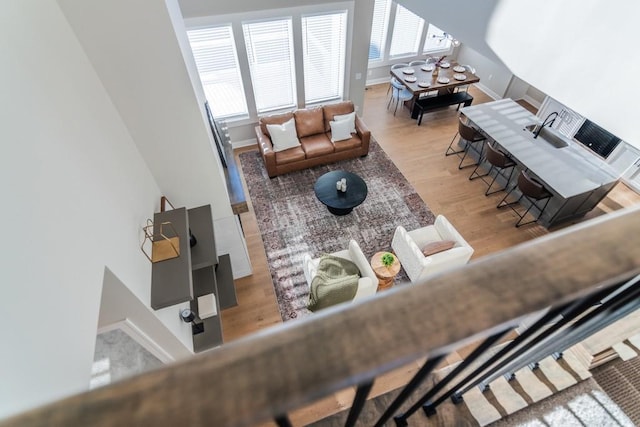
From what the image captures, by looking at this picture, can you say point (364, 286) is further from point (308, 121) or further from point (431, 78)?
point (431, 78)

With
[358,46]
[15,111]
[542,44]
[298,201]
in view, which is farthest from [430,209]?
[15,111]

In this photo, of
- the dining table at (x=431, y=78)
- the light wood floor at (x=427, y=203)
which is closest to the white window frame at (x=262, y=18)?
the light wood floor at (x=427, y=203)

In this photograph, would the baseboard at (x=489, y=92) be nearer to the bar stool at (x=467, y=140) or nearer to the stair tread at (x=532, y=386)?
the bar stool at (x=467, y=140)

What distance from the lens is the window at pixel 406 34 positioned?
24.2 ft

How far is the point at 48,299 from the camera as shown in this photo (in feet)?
3.75

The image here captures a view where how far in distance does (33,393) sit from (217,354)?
1132 mm

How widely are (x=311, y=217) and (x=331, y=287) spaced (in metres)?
1.86

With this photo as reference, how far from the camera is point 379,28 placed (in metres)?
7.40

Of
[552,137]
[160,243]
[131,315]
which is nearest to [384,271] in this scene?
[160,243]

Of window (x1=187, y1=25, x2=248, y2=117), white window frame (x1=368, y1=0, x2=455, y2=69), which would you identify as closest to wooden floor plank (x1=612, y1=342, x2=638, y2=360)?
window (x1=187, y1=25, x2=248, y2=117)

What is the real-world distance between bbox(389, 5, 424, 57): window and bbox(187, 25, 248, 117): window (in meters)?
4.30

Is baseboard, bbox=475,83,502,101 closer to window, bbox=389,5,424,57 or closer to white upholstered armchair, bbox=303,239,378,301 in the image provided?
window, bbox=389,5,424,57

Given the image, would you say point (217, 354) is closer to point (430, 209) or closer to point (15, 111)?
point (15, 111)

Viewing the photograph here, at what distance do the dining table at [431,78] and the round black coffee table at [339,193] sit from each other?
2.85 meters
